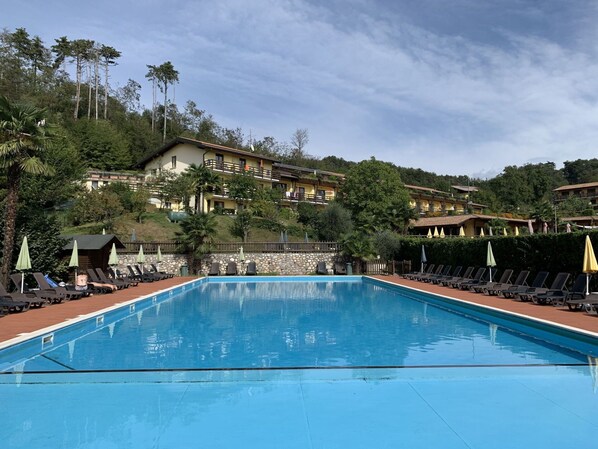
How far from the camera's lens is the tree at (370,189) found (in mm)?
48469

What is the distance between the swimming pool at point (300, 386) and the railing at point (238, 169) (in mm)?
33544

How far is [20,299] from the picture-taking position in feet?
40.1

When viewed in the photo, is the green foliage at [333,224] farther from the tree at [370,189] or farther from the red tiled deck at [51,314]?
→ the red tiled deck at [51,314]

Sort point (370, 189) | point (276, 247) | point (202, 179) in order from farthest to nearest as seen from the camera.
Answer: point (370, 189) < point (202, 179) < point (276, 247)

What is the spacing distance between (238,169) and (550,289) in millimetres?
36199

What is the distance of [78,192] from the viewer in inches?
1351

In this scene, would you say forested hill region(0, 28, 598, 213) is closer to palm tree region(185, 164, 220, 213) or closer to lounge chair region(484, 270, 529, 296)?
palm tree region(185, 164, 220, 213)

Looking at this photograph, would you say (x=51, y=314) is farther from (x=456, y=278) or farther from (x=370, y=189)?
(x=370, y=189)

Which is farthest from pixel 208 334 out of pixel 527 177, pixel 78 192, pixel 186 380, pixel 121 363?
pixel 527 177

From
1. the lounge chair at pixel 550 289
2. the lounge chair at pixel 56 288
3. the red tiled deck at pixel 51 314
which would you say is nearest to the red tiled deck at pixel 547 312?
the lounge chair at pixel 550 289

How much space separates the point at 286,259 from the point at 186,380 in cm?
2512

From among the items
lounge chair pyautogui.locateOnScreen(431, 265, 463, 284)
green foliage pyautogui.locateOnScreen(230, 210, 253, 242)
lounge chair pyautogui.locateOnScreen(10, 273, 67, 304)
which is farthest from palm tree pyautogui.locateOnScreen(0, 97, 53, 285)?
green foliage pyautogui.locateOnScreen(230, 210, 253, 242)

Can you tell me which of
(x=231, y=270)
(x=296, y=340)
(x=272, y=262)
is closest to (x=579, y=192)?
(x=272, y=262)

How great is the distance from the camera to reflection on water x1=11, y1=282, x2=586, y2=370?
772cm
